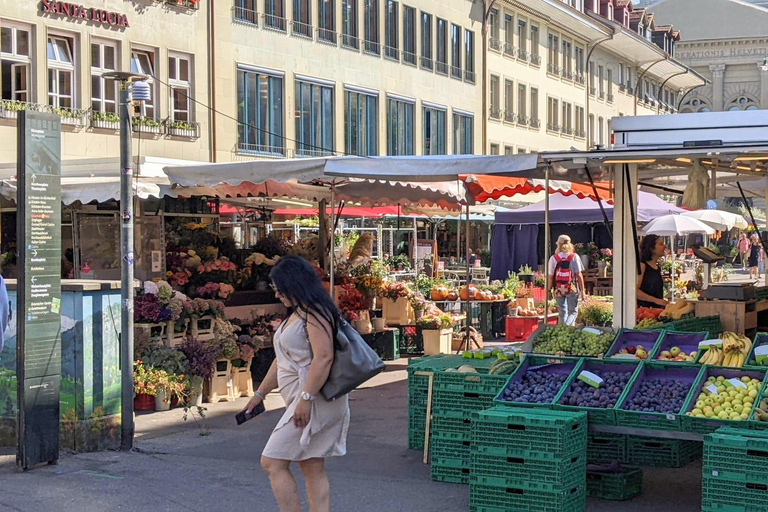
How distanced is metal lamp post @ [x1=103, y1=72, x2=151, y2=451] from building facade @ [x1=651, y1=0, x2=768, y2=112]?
79.0 meters

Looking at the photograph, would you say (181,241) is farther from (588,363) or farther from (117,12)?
(117,12)

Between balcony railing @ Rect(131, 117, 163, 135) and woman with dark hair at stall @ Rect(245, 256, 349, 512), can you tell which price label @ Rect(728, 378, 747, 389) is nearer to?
woman with dark hair at stall @ Rect(245, 256, 349, 512)

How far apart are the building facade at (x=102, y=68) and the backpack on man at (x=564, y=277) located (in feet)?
30.8

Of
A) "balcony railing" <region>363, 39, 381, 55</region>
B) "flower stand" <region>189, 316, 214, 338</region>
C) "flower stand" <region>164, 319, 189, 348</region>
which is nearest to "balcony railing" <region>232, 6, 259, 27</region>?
"balcony railing" <region>363, 39, 381, 55</region>

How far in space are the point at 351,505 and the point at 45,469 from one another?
251 cm

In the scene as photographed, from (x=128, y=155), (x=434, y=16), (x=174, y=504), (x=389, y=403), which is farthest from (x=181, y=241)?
(x=434, y=16)

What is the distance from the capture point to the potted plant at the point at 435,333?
16.0 meters

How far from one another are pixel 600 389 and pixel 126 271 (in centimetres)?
386

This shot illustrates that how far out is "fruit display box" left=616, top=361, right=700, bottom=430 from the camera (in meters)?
7.25

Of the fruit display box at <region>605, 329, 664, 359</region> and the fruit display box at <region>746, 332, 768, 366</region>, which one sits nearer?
the fruit display box at <region>746, 332, 768, 366</region>

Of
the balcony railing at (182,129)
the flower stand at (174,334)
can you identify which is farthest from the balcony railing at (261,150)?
the flower stand at (174,334)

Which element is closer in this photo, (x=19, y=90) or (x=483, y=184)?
(x=483, y=184)

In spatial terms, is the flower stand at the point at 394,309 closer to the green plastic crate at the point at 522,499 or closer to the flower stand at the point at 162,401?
the flower stand at the point at 162,401

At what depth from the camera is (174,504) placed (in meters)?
7.53
